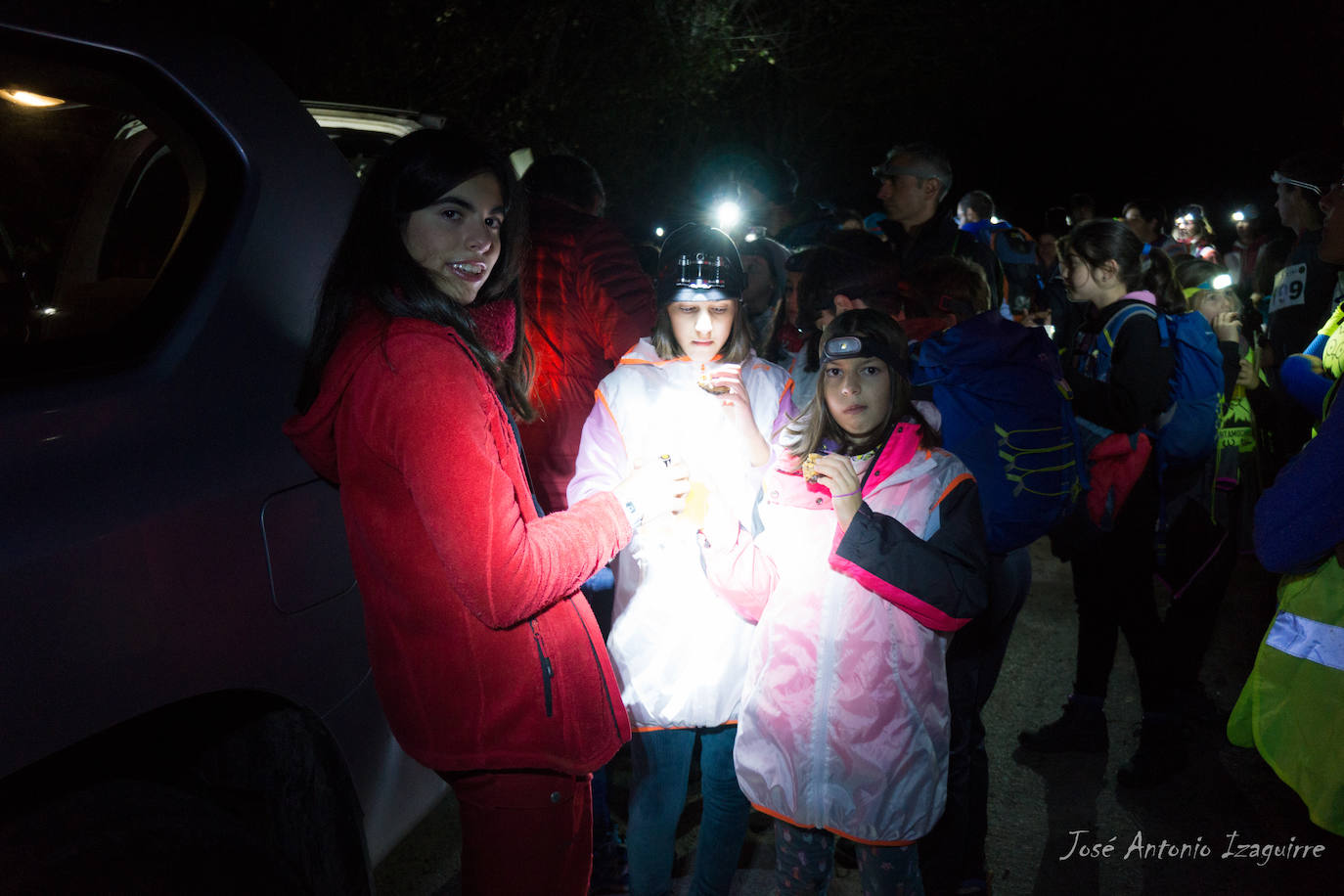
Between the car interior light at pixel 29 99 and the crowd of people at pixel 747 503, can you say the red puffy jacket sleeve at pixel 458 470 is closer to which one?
the crowd of people at pixel 747 503

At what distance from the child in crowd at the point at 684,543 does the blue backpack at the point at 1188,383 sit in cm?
177

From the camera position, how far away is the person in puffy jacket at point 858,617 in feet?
6.86

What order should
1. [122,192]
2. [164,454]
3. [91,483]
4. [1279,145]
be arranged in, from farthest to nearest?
[1279,145]
[122,192]
[164,454]
[91,483]

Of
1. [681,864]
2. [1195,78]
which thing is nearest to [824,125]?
[1195,78]

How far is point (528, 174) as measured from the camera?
325 centimetres

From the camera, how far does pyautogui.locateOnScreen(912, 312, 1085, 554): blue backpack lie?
2.52m

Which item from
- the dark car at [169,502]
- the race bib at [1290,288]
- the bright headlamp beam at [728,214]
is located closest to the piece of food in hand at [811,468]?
the dark car at [169,502]

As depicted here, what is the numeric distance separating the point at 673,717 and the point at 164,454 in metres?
1.42

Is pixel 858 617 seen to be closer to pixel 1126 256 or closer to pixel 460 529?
pixel 460 529

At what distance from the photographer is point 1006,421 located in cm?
253

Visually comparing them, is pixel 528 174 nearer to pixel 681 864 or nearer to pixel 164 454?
pixel 164 454

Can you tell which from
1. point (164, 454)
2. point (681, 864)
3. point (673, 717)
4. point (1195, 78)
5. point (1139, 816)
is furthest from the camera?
point (1195, 78)

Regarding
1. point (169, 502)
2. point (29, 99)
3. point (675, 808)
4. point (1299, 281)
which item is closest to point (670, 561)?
point (675, 808)

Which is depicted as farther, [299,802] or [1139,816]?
[1139,816]
